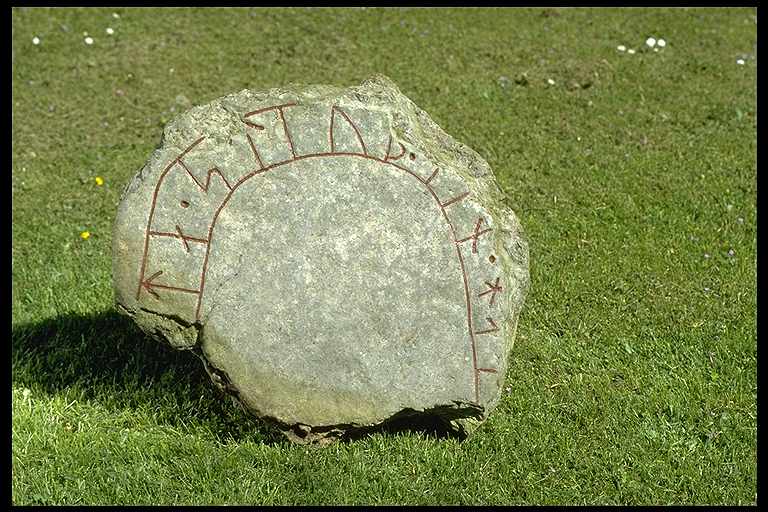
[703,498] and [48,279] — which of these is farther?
[48,279]

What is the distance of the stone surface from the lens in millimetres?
3863

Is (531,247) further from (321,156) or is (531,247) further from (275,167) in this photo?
(275,167)

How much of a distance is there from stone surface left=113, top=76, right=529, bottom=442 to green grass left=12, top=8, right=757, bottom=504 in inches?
14.2

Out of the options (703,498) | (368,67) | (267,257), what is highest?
(267,257)

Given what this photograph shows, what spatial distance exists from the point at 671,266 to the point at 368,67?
3.18 m

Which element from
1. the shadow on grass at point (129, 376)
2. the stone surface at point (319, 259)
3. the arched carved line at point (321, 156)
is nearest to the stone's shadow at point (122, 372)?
the shadow on grass at point (129, 376)

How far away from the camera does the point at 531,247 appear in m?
5.68

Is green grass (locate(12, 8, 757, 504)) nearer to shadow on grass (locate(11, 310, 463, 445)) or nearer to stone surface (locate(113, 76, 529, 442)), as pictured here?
shadow on grass (locate(11, 310, 463, 445))

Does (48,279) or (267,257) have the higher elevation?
(267,257)

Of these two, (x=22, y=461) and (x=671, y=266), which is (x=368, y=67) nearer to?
(x=671, y=266)

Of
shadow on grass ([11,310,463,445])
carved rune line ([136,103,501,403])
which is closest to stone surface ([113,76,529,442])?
carved rune line ([136,103,501,403])

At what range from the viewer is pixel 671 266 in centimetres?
546

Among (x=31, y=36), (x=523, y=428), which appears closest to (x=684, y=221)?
(x=523, y=428)

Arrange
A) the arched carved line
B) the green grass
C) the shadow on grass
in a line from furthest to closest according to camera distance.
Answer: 1. the shadow on grass
2. the green grass
3. the arched carved line
